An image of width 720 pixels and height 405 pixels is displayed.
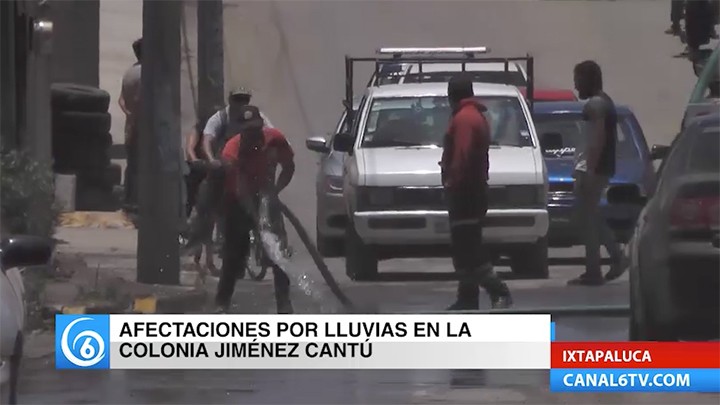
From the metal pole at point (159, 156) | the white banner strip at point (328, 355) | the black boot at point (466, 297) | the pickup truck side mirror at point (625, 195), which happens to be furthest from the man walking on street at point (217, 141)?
the pickup truck side mirror at point (625, 195)

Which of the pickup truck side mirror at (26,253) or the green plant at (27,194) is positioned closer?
the pickup truck side mirror at (26,253)

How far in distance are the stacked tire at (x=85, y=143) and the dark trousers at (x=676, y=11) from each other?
2.33m

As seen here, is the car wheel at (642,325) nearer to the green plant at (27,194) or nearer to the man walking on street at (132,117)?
the man walking on street at (132,117)

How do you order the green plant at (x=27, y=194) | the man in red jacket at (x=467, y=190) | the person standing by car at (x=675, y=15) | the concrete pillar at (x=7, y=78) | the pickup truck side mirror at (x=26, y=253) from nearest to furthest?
the pickup truck side mirror at (x=26, y=253), the man in red jacket at (x=467, y=190), the person standing by car at (x=675, y=15), the green plant at (x=27, y=194), the concrete pillar at (x=7, y=78)

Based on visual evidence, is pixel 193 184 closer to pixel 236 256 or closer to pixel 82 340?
pixel 236 256

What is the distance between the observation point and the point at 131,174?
6.22 metres

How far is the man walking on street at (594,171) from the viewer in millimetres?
6000

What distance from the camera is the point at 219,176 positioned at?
605cm

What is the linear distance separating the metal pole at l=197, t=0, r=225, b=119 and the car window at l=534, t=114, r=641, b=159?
1.29 meters

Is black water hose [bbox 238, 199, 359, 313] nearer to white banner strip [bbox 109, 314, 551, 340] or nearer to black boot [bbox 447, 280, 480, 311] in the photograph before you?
white banner strip [bbox 109, 314, 551, 340]

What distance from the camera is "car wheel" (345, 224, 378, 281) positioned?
5.96m

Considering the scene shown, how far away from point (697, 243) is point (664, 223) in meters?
0.16

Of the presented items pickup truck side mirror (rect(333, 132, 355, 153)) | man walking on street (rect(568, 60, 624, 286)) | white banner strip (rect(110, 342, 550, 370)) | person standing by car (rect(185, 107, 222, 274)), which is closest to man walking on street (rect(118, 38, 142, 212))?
person standing by car (rect(185, 107, 222, 274))

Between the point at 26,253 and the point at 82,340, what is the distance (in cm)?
58
